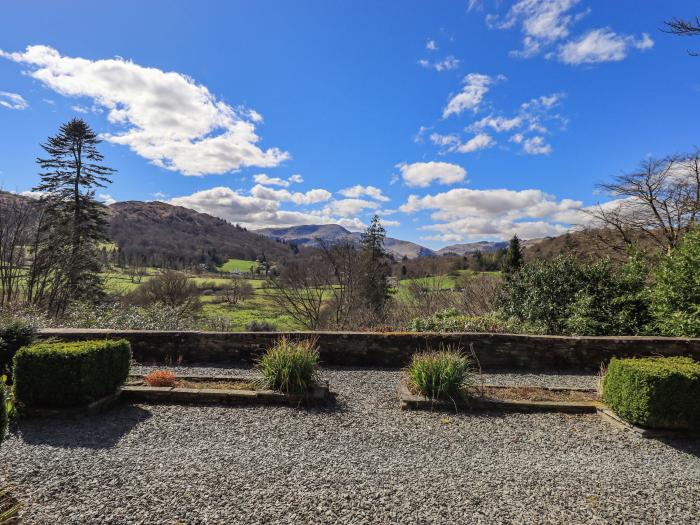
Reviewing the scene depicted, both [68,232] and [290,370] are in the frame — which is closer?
[290,370]

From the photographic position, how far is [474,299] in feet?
50.9

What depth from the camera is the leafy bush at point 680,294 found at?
26.1ft

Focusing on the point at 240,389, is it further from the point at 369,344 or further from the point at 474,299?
the point at 474,299

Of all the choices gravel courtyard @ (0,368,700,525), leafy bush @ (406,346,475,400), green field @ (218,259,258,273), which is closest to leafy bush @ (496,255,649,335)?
gravel courtyard @ (0,368,700,525)

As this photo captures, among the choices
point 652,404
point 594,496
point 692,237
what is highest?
point 692,237

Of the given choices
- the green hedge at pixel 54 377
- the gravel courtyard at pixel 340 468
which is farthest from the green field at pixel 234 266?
the gravel courtyard at pixel 340 468

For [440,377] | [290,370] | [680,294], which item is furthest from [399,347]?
[680,294]

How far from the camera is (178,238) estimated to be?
70188mm

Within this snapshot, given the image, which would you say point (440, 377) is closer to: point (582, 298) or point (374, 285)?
point (582, 298)

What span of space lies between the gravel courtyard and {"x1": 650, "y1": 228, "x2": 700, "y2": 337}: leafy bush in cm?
486

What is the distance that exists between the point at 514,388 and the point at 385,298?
40.0 feet

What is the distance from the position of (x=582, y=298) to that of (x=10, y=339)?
436 inches

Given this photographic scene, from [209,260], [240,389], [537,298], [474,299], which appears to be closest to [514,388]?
[240,389]

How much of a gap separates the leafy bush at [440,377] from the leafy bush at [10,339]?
5.79m
